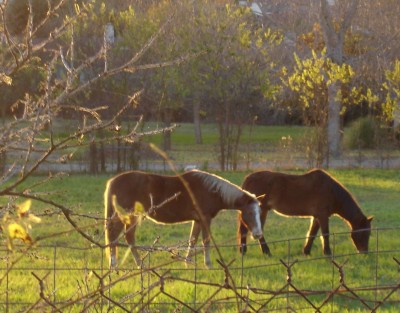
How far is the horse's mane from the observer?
1228 cm

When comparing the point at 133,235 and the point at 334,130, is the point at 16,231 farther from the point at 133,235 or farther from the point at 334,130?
the point at 334,130

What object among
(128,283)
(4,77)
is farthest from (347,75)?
(4,77)

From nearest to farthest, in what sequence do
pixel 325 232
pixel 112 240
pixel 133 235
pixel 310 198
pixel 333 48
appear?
pixel 112 240, pixel 133 235, pixel 325 232, pixel 310 198, pixel 333 48

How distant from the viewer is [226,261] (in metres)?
12.0

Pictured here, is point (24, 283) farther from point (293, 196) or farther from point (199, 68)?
point (199, 68)

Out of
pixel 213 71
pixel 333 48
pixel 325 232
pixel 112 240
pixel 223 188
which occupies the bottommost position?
pixel 325 232

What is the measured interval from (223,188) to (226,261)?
1.04m

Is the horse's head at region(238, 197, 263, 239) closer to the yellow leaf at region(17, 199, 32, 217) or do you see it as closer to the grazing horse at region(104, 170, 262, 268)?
the grazing horse at region(104, 170, 262, 268)

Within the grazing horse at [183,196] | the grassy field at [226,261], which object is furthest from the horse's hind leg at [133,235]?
the grazing horse at [183,196]

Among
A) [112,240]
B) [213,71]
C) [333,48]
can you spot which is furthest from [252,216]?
[333,48]

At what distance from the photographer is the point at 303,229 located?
15766mm

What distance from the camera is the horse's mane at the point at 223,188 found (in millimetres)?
12281

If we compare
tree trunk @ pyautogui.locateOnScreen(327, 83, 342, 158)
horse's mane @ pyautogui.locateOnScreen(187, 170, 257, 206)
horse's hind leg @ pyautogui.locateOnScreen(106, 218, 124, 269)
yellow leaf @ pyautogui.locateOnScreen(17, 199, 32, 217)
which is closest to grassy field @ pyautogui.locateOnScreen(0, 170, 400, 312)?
horse's hind leg @ pyautogui.locateOnScreen(106, 218, 124, 269)

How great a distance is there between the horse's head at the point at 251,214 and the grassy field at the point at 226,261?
432mm
